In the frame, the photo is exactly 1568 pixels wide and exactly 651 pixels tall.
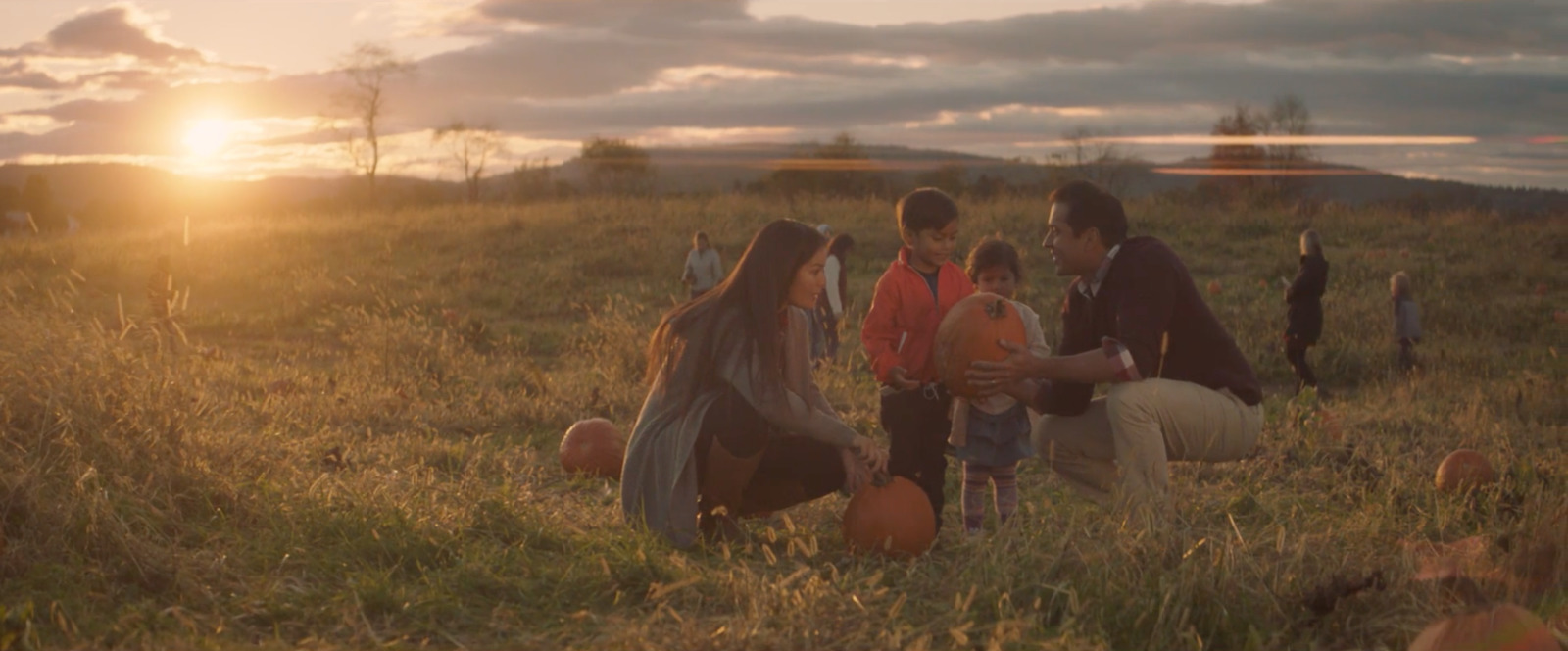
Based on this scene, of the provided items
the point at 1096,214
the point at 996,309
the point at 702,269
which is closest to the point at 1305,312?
the point at 702,269

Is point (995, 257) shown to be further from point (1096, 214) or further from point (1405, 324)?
point (1405, 324)

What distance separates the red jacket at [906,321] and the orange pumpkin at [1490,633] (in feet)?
7.84

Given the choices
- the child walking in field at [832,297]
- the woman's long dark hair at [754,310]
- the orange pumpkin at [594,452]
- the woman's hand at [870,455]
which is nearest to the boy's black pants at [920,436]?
the woman's hand at [870,455]

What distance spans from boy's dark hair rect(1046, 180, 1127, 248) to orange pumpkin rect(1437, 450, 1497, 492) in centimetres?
254

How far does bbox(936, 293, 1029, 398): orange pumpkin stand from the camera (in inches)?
213

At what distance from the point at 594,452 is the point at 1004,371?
2.79 metres

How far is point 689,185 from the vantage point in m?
74.9

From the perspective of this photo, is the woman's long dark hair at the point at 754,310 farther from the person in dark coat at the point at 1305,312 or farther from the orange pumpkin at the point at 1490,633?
the person in dark coat at the point at 1305,312

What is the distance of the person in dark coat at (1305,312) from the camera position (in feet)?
42.0

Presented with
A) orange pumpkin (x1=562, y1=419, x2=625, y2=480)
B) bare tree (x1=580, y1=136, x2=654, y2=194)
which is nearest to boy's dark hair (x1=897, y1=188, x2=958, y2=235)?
orange pumpkin (x1=562, y1=419, x2=625, y2=480)

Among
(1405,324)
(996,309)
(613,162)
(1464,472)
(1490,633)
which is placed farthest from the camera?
(613,162)

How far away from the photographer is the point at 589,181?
63.7 meters

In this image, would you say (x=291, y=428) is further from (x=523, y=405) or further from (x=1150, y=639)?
(x=1150, y=639)

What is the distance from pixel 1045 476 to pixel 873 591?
3.03 m
